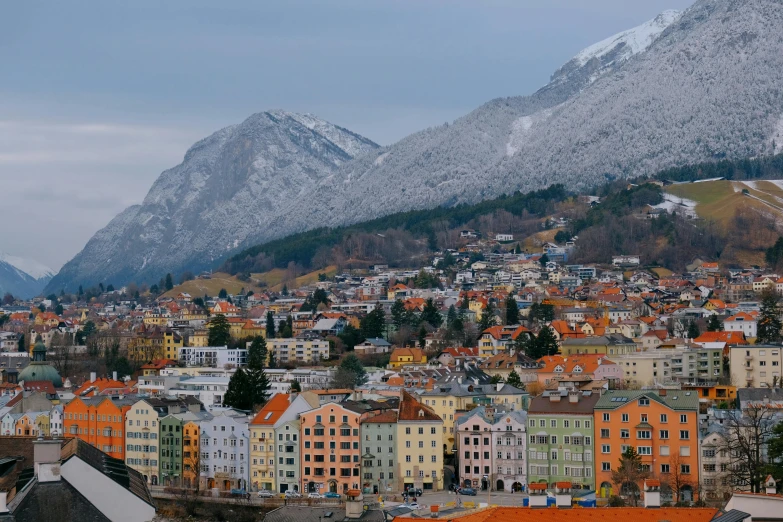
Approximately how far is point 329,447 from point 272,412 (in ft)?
14.3

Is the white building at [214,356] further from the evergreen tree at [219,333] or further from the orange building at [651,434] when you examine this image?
the orange building at [651,434]

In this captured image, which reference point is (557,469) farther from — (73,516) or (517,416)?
(73,516)

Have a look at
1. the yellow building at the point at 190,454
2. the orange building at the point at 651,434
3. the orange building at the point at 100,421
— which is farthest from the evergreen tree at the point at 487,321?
the orange building at the point at 651,434

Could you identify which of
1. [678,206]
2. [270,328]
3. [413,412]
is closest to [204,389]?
[413,412]

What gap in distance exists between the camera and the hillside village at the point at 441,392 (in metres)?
62.7

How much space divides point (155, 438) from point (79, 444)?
1805 inches

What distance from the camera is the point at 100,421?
251ft

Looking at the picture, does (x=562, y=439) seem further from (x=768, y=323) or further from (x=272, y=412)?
(x=768, y=323)

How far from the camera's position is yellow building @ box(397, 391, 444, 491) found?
66312 millimetres

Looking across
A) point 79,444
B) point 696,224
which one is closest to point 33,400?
point 79,444

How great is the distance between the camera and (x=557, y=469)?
64062 millimetres

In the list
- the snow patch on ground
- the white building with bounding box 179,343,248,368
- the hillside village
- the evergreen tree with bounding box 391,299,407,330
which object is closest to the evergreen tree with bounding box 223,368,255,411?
the hillside village

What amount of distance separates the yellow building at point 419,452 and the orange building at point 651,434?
7.63m

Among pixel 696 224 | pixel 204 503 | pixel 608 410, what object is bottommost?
pixel 204 503
